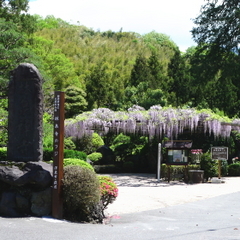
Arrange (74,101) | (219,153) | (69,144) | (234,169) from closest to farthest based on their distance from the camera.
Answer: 1. (219,153)
2. (234,169)
3. (69,144)
4. (74,101)

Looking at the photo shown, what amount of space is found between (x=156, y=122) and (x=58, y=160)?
10730mm

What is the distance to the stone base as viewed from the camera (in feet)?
24.1

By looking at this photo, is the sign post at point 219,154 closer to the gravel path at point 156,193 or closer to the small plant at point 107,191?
the gravel path at point 156,193

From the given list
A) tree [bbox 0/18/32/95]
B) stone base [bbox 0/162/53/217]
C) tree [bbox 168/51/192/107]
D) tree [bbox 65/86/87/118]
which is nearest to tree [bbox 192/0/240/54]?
tree [bbox 168/51/192/107]

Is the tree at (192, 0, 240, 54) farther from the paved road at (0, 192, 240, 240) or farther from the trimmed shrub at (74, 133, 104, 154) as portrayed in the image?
the paved road at (0, 192, 240, 240)

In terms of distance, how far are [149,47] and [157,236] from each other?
213ft

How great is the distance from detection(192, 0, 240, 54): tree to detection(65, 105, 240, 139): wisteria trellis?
944 centimetres

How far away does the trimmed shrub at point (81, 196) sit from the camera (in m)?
7.33

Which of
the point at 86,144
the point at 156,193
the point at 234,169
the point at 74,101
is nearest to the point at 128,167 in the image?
the point at 86,144

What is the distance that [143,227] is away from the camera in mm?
7223

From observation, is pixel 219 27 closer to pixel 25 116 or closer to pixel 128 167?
pixel 128 167

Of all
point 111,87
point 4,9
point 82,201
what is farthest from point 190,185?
point 111,87

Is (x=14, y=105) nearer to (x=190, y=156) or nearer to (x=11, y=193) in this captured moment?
(x=11, y=193)

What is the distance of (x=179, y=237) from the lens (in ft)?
20.9
